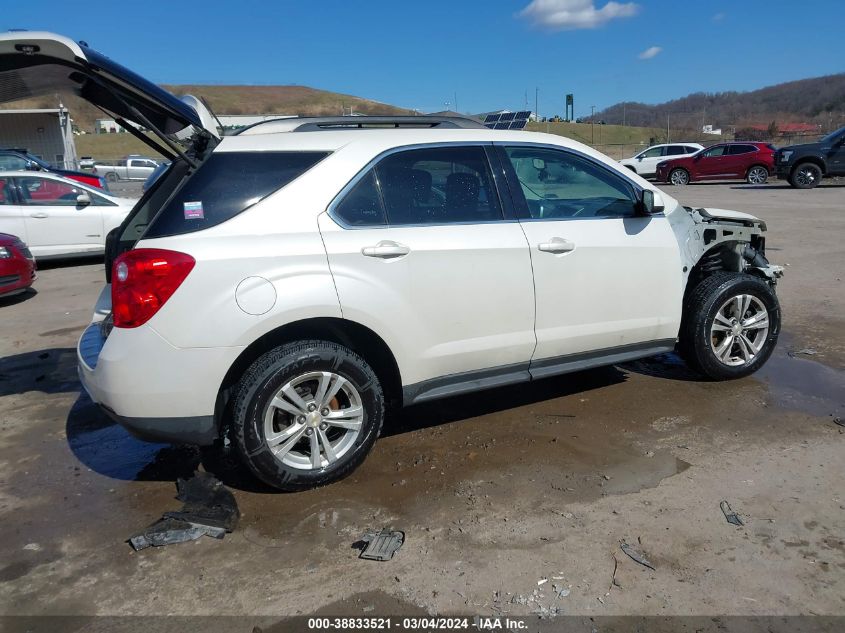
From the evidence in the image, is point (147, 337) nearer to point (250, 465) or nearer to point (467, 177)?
point (250, 465)

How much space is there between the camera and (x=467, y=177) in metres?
3.89

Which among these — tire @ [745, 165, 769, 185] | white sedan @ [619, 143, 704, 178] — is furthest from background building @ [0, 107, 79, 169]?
tire @ [745, 165, 769, 185]

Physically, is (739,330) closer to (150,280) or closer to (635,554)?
(635,554)

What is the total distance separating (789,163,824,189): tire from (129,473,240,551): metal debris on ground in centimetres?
2251

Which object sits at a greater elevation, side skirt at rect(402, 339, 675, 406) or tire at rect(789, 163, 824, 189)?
tire at rect(789, 163, 824, 189)

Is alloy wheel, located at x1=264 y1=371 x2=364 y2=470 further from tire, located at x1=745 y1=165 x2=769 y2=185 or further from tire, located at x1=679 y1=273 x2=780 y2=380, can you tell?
tire, located at x1=745 y1=165 x2=769 y2=185

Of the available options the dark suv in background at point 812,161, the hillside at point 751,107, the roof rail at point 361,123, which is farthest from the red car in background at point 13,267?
the hillside at point 751,107

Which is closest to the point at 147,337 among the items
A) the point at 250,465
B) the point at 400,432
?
the point at 250,465

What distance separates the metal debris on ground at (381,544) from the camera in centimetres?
297

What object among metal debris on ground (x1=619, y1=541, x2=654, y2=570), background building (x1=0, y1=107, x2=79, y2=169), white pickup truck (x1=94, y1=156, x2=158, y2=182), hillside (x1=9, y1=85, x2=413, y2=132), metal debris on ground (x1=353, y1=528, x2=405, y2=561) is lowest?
metal debris on ground (x1=619, y1=541, x2=654, y2=570)

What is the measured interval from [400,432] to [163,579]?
1.79 meters

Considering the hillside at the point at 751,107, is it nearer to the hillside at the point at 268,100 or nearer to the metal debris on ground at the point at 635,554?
the hillside at the point at 268,100

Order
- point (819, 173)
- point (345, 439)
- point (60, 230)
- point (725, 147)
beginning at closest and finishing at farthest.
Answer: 1. point (345, 439)
2. point (60, 230)
3. point (819, 173)
4. point (725, 147)

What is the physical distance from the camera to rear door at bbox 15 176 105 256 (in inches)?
410
